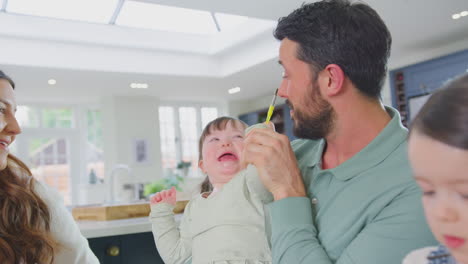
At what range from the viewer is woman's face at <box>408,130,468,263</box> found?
0.52 m

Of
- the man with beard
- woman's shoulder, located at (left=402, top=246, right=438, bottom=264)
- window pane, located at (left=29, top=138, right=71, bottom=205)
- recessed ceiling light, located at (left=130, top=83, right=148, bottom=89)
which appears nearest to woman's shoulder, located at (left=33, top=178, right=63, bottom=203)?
the man with beard

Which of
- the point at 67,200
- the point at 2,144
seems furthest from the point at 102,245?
the point at 67,200

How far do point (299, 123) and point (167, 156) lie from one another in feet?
30.4

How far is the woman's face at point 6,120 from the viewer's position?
1271 mm

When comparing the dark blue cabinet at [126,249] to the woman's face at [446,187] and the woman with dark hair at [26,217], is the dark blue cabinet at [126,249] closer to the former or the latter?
the woman with dark hair at [26,217]

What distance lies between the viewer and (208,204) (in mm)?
1491

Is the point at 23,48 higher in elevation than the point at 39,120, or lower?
higher

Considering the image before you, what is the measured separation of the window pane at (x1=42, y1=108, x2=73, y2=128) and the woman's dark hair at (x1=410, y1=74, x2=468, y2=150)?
9.74m

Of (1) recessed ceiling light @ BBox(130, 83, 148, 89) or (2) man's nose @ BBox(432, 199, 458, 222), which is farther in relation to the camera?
(1) recessed ceiling light @ BBox(130, 83, 148, 89)

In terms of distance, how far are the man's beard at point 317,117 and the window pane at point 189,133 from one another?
9.40m

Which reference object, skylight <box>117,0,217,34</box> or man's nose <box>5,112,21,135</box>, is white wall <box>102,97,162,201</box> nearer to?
skylight <box>117,0,217,34</box>

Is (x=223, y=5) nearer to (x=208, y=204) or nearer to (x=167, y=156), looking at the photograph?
(x=208, y=204)

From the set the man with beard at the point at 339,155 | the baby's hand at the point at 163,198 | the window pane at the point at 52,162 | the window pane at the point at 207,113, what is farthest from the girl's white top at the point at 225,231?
the window pane at the point at 207,113

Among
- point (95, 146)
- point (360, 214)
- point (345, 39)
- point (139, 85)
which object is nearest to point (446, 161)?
point (360, 214)
